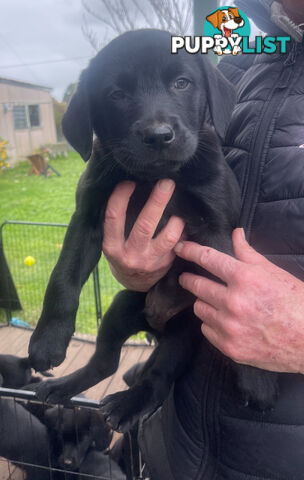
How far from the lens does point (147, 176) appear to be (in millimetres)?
1121

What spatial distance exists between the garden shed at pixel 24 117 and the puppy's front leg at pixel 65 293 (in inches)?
75.0

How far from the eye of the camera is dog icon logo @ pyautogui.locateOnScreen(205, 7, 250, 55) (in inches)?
53.2

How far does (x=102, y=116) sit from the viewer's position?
1228mm

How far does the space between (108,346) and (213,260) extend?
59 cm

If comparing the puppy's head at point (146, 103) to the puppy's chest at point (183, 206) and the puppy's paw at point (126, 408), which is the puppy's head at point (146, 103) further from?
the puppy's paw at point (126, 408)

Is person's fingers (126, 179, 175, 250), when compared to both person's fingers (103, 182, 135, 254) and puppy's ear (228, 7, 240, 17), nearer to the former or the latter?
person's fingers (103, 182, 135, 254)

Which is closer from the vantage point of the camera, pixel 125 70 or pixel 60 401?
pixel 125 70

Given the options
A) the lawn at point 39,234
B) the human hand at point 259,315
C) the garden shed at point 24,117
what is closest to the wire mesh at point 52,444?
the human hand at point 259,315

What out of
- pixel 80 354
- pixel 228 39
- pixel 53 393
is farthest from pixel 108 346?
pixel 80 354

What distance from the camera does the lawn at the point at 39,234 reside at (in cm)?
366

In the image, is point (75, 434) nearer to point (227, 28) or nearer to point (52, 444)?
point (52, 444)

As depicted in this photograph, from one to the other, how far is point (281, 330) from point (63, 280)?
0.58 metres

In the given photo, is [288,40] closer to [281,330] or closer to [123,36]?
[123,36]

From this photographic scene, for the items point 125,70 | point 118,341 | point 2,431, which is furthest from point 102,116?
point 2,431
